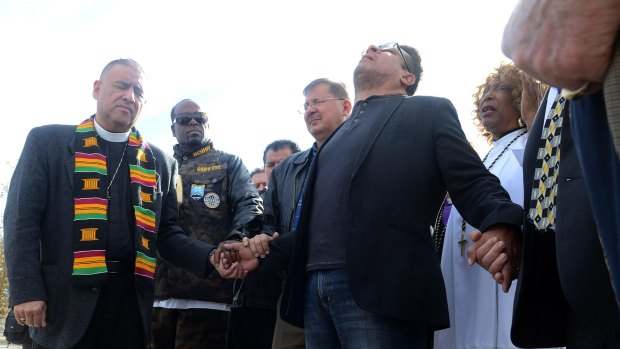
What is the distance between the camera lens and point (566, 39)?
1153mm

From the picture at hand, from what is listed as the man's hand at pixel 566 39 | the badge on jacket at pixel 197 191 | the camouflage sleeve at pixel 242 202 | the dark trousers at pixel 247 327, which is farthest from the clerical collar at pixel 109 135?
the man's hand at pixel 566 39

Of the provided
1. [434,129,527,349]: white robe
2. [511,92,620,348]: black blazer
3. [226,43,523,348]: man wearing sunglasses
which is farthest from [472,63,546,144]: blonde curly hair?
[511,92,620,348]: black blazer

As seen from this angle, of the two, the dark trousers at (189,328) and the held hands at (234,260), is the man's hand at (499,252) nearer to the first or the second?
the held hands at (234,260)

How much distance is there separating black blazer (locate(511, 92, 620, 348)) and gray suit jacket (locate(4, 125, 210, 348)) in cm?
242

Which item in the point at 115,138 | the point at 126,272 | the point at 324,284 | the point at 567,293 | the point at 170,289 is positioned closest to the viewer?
the point at 567,293

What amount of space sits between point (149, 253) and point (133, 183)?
17.8 inches

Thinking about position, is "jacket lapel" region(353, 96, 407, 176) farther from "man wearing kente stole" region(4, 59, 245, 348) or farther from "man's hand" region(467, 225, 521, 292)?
"man wearing kente stole" region(4, 59, 245, 348)

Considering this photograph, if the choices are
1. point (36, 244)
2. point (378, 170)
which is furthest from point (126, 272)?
point (378, 170)

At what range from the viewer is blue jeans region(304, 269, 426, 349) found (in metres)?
2.68

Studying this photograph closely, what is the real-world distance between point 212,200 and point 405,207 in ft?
9.16

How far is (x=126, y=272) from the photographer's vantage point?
376cm

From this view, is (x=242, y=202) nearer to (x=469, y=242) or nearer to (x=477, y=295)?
(x=469, y=242)

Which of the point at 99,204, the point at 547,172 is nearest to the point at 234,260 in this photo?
the point at 99,204

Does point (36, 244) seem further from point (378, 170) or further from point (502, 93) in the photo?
point (502, 93)
